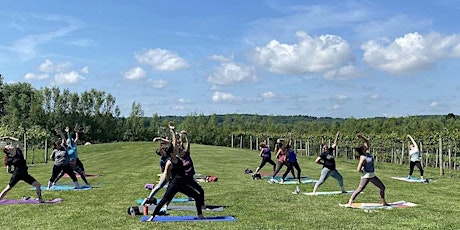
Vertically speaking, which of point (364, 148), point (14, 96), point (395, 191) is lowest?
point (395, 191)

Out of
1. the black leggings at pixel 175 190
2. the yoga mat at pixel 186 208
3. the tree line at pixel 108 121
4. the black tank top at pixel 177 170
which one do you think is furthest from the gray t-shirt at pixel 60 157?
→ the tree line at pixel 108 121

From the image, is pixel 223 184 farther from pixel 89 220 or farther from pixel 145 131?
pixel 145 131

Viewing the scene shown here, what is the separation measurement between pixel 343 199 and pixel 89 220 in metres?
8.10

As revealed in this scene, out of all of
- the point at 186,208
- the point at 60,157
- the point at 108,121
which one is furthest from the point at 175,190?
the point at 108,121

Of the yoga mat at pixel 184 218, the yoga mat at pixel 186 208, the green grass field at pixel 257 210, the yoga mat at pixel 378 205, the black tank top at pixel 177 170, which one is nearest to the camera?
the green grass field at pixel 257 210

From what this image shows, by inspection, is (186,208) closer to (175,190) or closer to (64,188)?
(175,190)

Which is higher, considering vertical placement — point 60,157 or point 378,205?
point 60,157

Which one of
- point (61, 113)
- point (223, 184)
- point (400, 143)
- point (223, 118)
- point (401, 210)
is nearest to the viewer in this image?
point (401, 210)

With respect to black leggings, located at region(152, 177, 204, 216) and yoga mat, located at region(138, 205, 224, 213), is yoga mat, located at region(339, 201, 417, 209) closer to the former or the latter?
yoga mat, located at region(138, 205, 224, 213)

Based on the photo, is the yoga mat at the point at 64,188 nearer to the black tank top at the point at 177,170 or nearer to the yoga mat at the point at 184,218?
the yoga mat at the point at 184,218

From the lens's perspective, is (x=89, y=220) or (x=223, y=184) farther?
(x=223, y=184)

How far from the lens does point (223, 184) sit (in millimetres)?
19000

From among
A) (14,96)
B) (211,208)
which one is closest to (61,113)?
(14,96)

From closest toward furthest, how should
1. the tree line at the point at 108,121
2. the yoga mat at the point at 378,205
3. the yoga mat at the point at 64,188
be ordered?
the yoga mat at the point at 378,205
the yoga mat at the point at 64,188
the tree line at the point at 108,121
